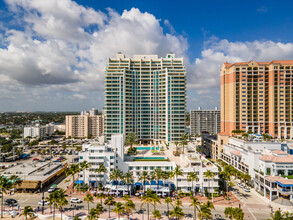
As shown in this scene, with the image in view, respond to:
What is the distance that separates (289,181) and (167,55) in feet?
376

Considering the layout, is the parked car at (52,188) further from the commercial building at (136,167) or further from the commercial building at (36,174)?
the commercial building at (136,167)

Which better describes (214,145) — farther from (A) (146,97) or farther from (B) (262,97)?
(A) (146,97)

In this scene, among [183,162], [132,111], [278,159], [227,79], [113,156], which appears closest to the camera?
[278,159]

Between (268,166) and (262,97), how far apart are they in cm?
6787

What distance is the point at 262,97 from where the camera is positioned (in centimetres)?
13000

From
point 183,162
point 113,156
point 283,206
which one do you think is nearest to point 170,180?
point 183,162

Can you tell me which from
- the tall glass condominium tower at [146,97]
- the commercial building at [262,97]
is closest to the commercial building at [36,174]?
the tall glass condominium tower at [146,97]

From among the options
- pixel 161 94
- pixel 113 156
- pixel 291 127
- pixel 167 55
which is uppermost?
pixel 167 55

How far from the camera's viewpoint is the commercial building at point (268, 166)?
70062 mm

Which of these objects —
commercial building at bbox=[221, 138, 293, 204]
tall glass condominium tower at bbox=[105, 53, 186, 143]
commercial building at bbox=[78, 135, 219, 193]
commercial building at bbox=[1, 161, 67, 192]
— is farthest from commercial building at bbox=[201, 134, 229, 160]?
commercial building at bbox=[1, 161, 67, 192]

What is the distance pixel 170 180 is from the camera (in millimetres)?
79062

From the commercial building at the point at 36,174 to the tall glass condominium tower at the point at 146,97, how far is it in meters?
46.7

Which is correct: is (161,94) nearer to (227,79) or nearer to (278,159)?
(227,79)

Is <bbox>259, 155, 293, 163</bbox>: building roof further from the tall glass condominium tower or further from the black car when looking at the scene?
the black car
